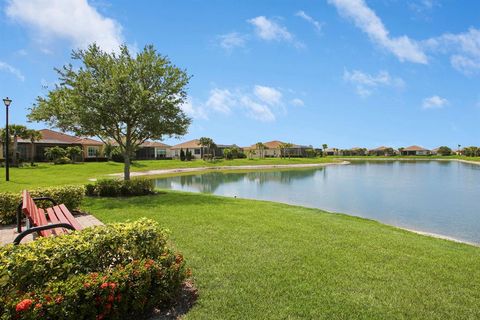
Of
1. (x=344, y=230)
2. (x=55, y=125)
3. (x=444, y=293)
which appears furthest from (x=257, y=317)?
(x=55, y=125)

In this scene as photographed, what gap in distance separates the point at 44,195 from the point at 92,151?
152ft

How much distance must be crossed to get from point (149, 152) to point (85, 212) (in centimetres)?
5558

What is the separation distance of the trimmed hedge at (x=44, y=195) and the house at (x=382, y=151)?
408 ft

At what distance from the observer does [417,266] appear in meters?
6.05

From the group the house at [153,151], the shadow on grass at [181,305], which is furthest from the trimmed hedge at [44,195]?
the house at [153,151]

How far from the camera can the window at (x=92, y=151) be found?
52659 millimetres

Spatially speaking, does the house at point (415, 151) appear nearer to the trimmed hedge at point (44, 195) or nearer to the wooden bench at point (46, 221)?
the trimmed hedge at point (44, 195)

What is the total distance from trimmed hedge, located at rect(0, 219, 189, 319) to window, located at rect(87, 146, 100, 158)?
53033 millimetres

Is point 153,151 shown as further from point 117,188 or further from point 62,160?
point 117,188

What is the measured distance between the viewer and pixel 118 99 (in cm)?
1553

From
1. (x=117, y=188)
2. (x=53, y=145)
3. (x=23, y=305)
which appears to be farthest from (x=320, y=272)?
(x=53, y=145)

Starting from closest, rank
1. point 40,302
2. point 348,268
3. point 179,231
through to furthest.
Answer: point 40,302 → point 348,268 → point 179,231

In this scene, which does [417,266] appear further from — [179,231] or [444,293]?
[179,231]

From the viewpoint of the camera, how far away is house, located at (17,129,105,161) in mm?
45844
